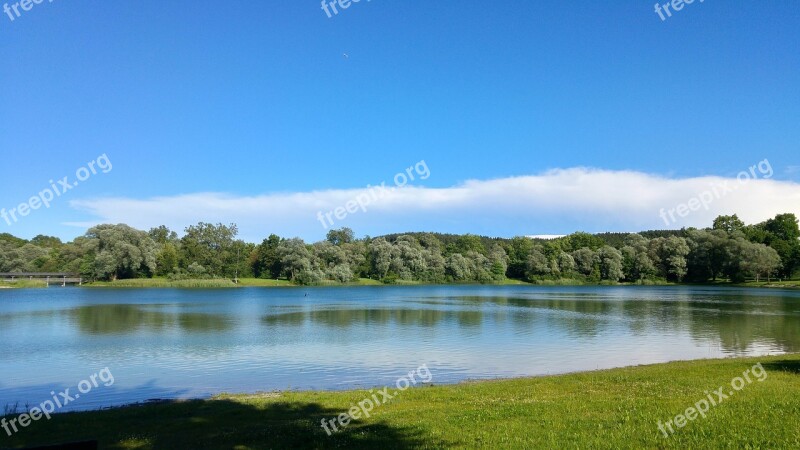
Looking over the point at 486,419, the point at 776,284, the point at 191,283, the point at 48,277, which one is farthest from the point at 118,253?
the point at 776,284

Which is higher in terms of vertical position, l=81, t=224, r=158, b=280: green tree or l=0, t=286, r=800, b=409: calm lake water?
l=81, t=224, r=158, b=280: green tree

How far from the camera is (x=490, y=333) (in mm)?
37031

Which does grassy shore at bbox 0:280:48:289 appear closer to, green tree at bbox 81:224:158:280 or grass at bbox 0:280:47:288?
grass at bbox 0:280:47:288

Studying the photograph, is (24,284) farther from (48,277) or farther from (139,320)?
(139,320)

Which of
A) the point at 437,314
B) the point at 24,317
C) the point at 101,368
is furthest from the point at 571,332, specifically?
the point at 24,317

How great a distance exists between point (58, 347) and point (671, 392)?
3242cm

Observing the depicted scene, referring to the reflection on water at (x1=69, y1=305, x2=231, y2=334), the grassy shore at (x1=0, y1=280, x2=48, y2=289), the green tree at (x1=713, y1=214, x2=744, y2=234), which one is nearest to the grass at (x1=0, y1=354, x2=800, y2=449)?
the reflection on water at (x1=69, y1=305, x2=231, y2=334)

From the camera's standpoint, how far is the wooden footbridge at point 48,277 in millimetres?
125938

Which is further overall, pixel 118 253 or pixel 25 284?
pixel 25 284

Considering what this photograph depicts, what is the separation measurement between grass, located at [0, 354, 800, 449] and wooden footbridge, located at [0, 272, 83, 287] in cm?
13059

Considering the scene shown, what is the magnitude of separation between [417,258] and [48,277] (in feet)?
302

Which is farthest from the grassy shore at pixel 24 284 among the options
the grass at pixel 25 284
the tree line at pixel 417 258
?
the tree line at pixel 417 258

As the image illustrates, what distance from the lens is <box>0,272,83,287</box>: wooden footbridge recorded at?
4958 inches

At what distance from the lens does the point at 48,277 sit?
128625mm
